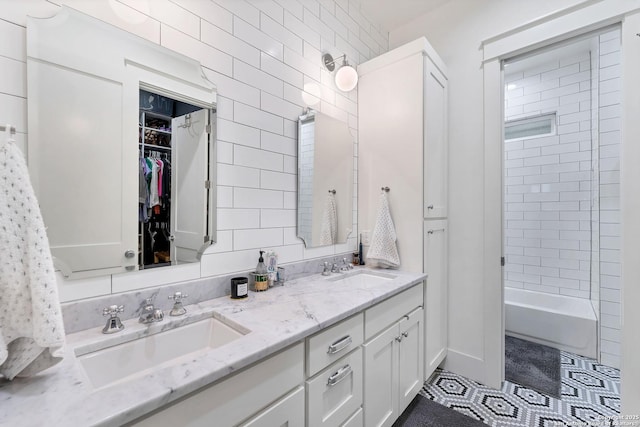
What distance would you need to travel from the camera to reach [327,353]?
3.55 ft

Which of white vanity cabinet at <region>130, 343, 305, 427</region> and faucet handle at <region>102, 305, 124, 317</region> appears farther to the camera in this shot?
faucet handle at <region>102, 305, 124, 317</region>

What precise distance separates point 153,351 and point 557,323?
3.09 meters

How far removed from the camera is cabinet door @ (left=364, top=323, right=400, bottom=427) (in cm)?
131

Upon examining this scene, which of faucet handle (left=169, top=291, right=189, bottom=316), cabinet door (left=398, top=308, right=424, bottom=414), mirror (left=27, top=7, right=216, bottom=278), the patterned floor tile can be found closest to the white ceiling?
mirror (left=27, top=7, right=216, bottom=278)

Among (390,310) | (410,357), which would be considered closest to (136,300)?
(390,310)

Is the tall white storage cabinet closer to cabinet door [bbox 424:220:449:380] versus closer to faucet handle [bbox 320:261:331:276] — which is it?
cabinet door [bbox 424:220:449:380]

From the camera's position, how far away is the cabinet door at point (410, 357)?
1.57m

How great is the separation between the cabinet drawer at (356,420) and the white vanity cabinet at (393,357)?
3 centimetres

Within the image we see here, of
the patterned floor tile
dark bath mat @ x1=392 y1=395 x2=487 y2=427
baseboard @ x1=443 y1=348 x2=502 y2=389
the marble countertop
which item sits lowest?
dark bath mat @ x1=392 y1=395 x2=487 y2=427

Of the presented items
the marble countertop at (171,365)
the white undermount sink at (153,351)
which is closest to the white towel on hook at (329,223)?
the marble countertop at (171,365)

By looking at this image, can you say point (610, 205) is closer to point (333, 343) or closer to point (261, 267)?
point (333, 343)

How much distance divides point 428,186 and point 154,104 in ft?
5.35

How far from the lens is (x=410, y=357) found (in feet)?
5.43

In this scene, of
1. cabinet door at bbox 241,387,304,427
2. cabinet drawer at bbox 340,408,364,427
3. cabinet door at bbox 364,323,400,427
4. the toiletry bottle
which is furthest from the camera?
the toiletry bottle
